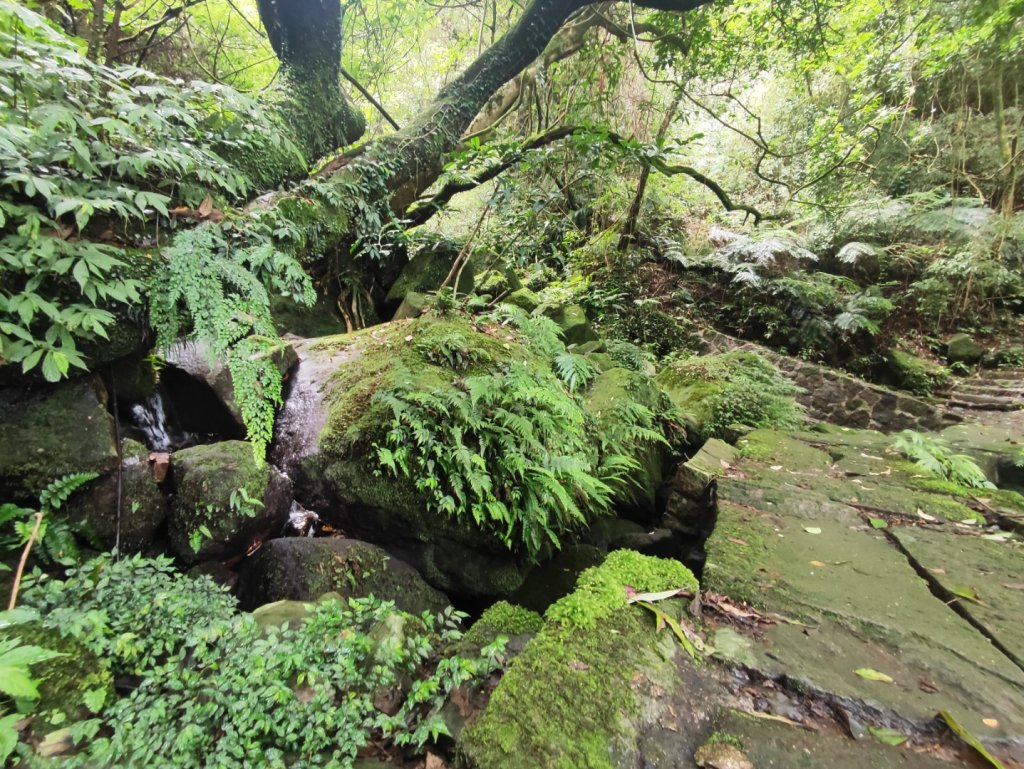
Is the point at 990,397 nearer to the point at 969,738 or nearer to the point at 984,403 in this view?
the point at 984,403

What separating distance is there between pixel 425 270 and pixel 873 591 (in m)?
6.05

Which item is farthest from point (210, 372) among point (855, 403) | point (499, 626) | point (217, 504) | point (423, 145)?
point (855, 403)

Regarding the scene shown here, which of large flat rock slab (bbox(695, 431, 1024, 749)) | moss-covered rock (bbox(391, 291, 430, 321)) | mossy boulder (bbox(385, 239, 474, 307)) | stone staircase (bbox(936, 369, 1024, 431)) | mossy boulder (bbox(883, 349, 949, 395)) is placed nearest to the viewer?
large flat rock slab (bbox(695, 431, 1024, 749))

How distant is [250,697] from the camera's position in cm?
171

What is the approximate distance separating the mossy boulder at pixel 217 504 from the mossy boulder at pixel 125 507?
4.6 inches

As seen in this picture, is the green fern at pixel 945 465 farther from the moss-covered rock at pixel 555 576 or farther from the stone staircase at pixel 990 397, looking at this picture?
the stone staircase at pixel 990 397

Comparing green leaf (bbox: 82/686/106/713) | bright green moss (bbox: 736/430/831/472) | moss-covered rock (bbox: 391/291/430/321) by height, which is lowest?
bright green moss (bbox: 736/430/831/472)

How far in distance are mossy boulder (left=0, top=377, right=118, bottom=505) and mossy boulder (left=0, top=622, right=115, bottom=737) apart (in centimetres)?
107

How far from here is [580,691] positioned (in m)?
1.41

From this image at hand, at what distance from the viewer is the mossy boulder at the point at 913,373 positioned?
26.5 ft

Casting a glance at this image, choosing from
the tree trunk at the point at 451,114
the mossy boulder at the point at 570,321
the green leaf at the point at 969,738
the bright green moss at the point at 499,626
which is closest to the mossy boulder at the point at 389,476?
the bright green moss at the point at 499,626

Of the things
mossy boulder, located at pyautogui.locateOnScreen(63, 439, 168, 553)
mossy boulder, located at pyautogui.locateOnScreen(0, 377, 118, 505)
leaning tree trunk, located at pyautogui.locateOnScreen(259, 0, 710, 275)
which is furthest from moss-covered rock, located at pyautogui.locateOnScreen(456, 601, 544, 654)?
leaning tree trunk, located at pyautogui.locateOnScreen(259, 0, 710, 275)

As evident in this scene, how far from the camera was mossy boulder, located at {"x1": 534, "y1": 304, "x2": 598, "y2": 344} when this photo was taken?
289 inches

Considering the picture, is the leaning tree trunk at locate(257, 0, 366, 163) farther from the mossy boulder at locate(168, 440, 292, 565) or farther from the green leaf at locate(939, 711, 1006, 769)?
the green leaf at locate(939, 711, 1006, 769)
